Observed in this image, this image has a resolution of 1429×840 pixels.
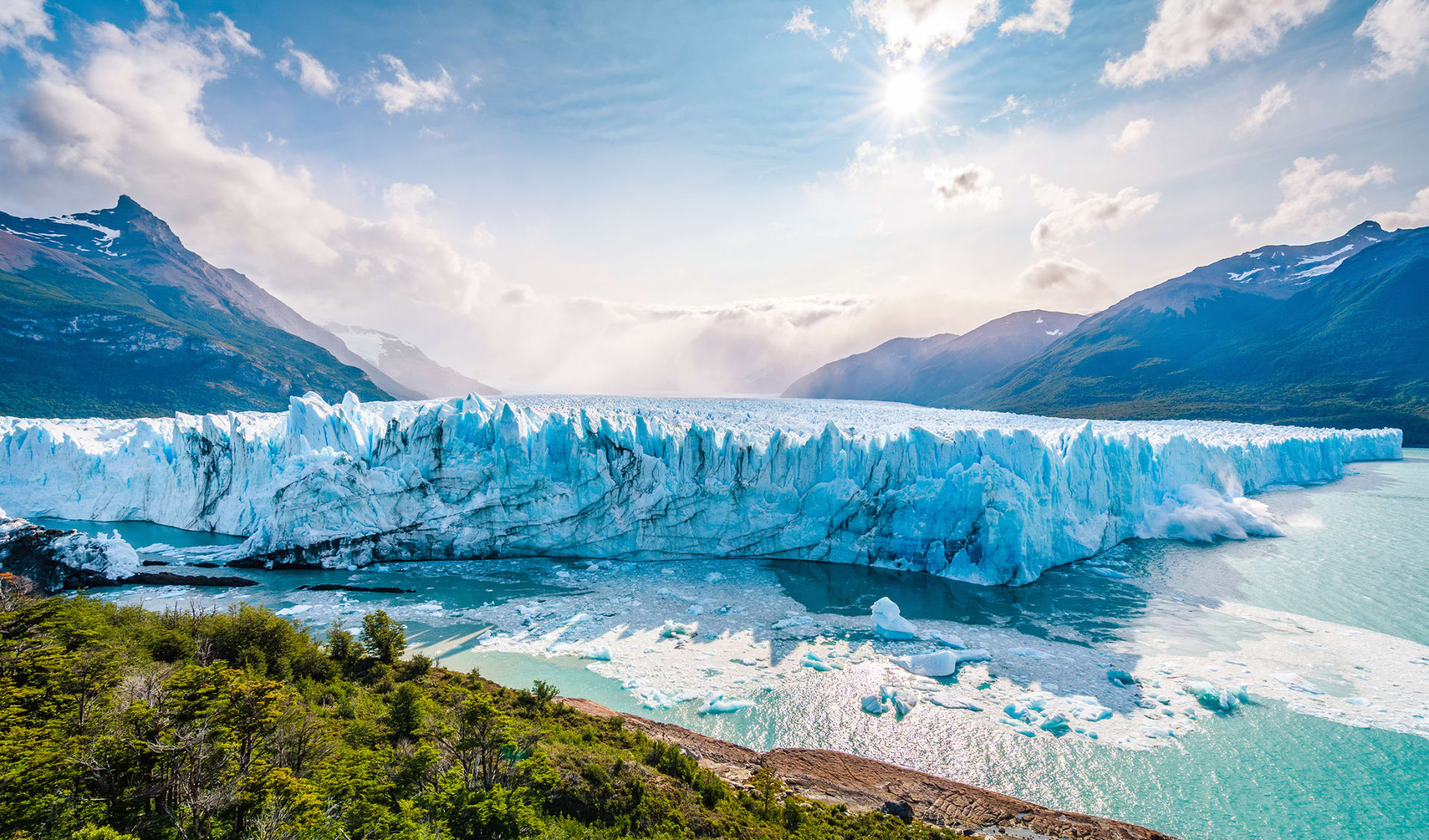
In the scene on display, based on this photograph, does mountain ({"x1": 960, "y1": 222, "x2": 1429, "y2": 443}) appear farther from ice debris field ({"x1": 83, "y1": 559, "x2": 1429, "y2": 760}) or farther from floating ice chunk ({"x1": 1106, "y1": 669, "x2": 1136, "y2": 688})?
floating ice chunk ({"x1": 1106, "y1": 669, "x2": 1136, "y2": 688})

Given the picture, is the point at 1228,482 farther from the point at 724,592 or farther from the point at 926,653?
the point at 724,592

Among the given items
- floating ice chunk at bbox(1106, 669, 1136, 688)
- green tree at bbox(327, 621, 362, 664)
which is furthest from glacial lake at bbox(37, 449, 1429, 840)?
green tree at bbox(327, 621, 362, 664)

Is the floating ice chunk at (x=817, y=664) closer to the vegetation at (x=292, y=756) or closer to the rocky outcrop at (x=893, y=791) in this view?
the rocky outcrop at (x=893, y=791)

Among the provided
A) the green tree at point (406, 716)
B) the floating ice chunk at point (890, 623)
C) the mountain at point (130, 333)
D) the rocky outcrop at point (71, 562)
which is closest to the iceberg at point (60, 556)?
the rocky outcrop at point (71, 562)

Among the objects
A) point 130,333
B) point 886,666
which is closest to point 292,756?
point 886,666

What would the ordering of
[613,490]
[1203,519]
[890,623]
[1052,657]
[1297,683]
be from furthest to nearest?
[1203,519] < [613,490] < [890,623] < [1052,657] < [1297,683]

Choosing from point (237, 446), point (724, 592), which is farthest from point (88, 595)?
point (724, 592)

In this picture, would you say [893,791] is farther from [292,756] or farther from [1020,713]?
[292,756]
